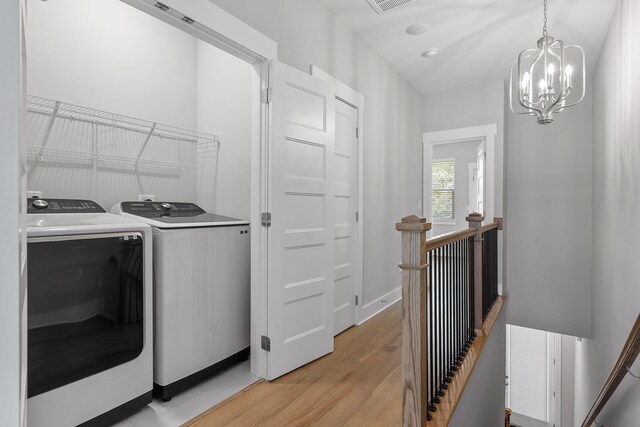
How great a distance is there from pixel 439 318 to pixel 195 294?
4.75 feet

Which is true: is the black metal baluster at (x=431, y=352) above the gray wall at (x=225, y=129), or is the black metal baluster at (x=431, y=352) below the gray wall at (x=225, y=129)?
below

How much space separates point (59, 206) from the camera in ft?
6.49

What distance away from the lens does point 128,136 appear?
2635 millimetres

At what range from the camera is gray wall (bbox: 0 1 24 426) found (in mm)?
480

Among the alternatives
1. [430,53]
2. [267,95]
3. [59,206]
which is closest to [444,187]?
[430,53]

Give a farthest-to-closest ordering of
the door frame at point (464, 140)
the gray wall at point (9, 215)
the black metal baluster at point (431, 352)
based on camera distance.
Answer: the door frame at point (464, 140), the black metal baluster at point (431, 352), the gray wall at point (9, 215)

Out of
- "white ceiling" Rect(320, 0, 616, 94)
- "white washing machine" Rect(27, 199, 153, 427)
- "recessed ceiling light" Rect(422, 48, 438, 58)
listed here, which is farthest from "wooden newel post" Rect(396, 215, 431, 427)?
"recessed ceiling light" Rect(422, 48, 438, 58)

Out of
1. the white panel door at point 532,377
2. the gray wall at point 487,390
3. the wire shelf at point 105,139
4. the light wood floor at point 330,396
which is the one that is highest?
the wire shelf at point 105,139

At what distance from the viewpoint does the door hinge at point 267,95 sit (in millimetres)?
2180

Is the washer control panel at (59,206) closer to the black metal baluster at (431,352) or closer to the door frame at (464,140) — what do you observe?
the black metal baluster at (431,352)

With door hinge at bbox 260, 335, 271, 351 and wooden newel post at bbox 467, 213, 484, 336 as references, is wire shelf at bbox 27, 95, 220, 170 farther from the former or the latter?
wooden newel post at bbox 467, 213, 484, 336

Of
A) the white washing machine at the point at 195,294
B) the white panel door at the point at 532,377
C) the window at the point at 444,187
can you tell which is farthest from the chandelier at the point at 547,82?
the window at the point at 444,187

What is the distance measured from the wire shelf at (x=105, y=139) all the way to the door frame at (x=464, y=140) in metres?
3.22

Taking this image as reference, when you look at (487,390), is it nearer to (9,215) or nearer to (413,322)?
(413,322)
